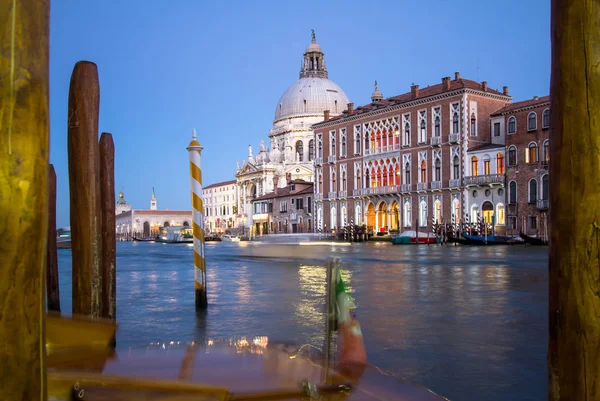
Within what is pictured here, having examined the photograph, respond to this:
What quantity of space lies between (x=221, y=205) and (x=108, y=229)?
86.2m

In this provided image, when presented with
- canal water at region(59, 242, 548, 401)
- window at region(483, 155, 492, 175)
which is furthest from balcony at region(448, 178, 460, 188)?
canal water at region(59, 242, 548, 401)

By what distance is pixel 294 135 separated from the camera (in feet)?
235

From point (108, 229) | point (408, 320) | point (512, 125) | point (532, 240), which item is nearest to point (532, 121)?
point (512, 125)

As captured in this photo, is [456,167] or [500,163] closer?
[500,163]

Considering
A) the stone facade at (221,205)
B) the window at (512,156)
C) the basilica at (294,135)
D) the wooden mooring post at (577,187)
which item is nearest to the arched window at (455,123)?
the window at (512,156)

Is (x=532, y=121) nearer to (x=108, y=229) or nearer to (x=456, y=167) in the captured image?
(x=456, y=167)

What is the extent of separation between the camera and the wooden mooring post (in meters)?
1.87

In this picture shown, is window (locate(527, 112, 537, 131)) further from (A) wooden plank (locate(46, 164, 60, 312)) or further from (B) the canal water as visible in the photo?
(A) wooden plank (locate(46, 164, 60, 312))

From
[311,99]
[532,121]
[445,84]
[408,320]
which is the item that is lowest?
[408,320]

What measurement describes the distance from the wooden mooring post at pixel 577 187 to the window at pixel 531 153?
106ft

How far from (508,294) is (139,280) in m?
6.30

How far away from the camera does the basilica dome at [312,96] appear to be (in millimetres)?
71750

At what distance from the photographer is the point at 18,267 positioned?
138 cm

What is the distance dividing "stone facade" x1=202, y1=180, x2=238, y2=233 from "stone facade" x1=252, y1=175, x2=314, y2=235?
65.8ft
